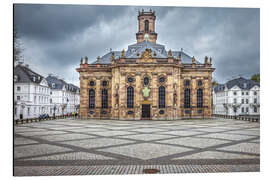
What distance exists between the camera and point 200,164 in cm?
1126

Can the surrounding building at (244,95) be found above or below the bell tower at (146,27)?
below

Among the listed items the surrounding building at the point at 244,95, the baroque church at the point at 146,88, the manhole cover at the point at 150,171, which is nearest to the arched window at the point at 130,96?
the baroque church at the point at 146,88

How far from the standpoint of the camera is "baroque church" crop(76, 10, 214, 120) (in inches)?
1794

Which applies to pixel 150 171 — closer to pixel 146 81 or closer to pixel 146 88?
pixel 146 88

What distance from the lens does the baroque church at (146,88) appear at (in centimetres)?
4556

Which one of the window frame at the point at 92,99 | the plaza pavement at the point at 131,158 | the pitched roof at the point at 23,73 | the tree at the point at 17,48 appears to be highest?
the tree at the point at 17,48

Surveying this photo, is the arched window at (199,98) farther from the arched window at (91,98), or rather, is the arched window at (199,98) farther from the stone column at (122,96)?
the arched window at (91,98)

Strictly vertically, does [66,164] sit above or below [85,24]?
below

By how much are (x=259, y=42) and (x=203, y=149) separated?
6.58m

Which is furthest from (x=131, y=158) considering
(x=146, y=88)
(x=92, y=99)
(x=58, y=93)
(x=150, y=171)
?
(x=92, y=99)

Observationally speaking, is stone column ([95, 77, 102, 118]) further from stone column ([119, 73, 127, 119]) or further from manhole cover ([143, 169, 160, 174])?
manhole cover ([143, 169, 160, 174])

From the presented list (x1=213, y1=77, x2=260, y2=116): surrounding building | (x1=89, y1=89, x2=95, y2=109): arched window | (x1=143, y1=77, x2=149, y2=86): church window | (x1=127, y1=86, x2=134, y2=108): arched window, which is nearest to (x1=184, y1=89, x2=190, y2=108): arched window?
(x1=143, y1=77, x2=149, y2=86): church window

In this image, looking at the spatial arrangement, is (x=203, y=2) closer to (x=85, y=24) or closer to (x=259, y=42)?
(x=259, y=42)
